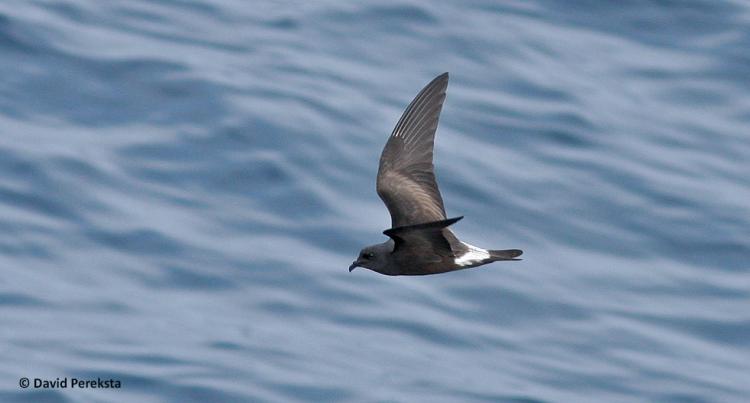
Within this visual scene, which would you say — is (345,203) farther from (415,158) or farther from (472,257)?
(472,257)

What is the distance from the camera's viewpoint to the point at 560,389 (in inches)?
515

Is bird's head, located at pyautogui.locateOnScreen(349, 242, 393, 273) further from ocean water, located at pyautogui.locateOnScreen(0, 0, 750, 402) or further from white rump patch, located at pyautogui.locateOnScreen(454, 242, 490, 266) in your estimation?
ocean water, located at pyautogui.locateOnScreen(0, 0, 750, 402)

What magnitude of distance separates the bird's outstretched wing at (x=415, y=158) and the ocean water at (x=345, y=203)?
272 cm

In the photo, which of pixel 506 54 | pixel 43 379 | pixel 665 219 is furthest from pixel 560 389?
pixel 506 54

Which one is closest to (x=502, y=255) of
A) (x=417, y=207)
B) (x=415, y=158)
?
(x=417, y=207)

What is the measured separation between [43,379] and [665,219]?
263 inches

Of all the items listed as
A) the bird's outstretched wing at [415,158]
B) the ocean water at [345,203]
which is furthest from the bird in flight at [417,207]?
the ocean water at [345,203]

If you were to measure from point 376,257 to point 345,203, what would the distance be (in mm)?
5167

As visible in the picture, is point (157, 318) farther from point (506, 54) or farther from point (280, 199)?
point (506, 54)

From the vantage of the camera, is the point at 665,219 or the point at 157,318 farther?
the point at 665,219

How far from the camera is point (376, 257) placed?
30.8 ft

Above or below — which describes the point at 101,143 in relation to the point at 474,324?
above

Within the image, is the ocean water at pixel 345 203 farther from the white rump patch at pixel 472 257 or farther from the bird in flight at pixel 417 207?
the white rump patch at pixel 472 257

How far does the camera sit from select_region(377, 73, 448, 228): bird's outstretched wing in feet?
32.6
